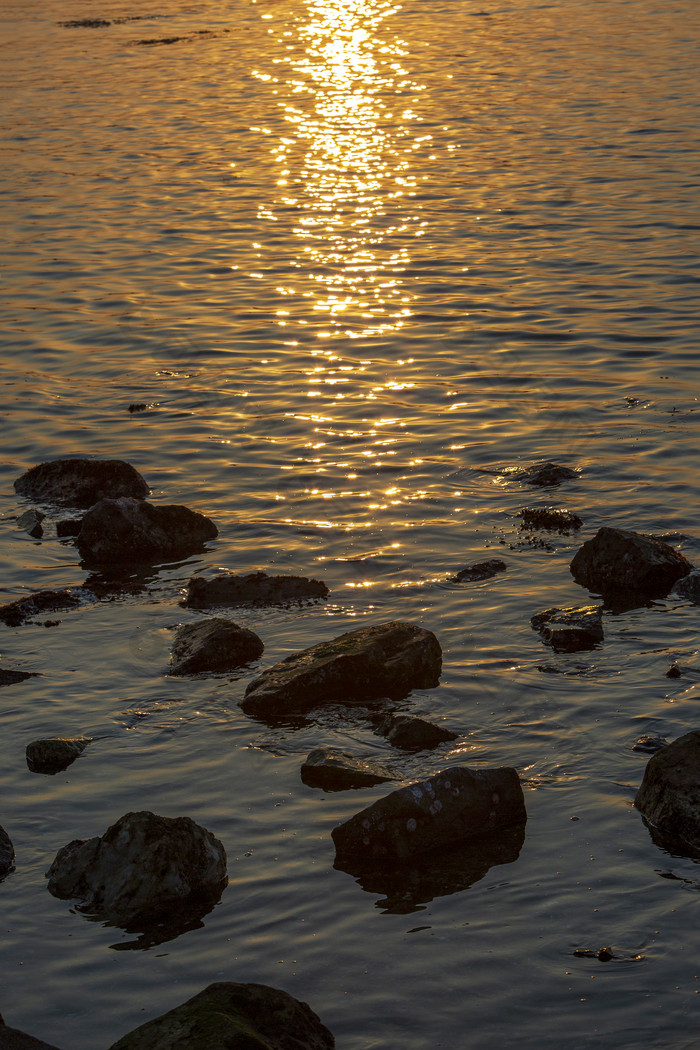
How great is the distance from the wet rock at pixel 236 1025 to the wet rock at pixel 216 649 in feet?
14.6

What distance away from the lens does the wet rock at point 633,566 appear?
1231 cm

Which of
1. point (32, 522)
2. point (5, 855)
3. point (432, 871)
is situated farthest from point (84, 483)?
point (432, 871)

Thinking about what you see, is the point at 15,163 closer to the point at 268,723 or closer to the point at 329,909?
the point at 268,723

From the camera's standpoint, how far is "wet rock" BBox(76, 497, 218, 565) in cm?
1392

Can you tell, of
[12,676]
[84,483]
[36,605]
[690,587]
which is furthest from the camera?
[84,483]

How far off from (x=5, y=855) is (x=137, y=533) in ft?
18.6

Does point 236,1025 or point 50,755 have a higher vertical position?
point 236,1025

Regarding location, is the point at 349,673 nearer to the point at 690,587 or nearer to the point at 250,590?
the point at 250,590

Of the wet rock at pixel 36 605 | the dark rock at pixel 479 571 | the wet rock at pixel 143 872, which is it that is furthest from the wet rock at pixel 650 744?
the wet rock at pixel 36 605

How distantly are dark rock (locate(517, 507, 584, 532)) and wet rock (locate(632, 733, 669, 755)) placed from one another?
14.4 ft

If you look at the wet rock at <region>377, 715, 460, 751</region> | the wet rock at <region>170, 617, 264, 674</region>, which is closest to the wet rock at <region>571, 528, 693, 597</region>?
the wet rock at <region>377, 715, 460, 751</region>

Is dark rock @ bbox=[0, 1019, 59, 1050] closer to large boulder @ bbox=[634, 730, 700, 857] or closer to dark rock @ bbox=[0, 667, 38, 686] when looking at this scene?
large boulder @ bbox=[634, 730, 700, 857]

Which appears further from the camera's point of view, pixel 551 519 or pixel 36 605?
pixel 551 519

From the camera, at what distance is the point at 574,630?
11.4 m
